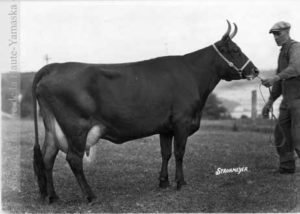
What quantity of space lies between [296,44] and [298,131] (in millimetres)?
1520

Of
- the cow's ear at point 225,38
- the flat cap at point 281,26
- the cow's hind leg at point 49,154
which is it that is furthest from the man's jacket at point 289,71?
the cow's hind leg at point 49,154

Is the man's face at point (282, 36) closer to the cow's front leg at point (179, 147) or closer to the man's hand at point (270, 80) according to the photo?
the man's hand at point (270, 80)

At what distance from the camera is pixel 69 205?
6.88m

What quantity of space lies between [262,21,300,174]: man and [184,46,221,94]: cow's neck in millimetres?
883

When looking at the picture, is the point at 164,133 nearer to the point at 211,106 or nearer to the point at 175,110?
the point at 175,110

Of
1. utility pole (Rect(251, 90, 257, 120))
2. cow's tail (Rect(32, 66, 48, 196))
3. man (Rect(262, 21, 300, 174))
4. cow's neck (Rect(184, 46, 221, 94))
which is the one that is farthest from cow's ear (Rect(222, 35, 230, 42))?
utility pole (Rect(251, 90, 257, 120))

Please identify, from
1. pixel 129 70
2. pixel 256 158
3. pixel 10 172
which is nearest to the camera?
pixel 129 70

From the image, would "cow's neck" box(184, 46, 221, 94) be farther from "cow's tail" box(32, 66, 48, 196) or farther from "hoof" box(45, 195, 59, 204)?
"hoof" box(45, 195, 59, 204)

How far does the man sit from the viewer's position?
7.73m

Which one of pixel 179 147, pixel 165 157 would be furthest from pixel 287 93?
pixel 165 157

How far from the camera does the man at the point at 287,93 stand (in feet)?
25.4

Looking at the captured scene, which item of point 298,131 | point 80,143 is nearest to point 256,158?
point 298,131

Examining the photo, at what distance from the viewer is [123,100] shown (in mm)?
7059

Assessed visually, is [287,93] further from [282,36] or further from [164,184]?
[164,184]
